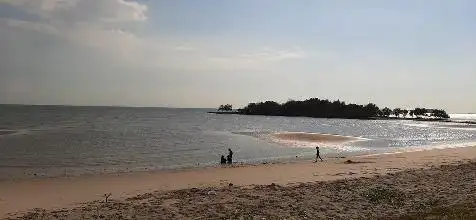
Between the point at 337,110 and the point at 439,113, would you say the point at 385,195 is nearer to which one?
the point at 337,110

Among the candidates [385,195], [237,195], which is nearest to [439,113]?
[385,195]

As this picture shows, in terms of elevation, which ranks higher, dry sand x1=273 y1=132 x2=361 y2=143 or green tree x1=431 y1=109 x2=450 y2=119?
green tree x1=431 y1=109 x2=450 y2=119

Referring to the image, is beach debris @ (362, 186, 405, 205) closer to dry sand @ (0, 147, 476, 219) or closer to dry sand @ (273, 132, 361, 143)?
dry sand @ (0, 147, 476, 219)

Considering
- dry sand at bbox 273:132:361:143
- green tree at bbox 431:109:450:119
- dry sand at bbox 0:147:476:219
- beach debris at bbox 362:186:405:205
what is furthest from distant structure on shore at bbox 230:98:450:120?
beach debris at bbox 362:186:405:205

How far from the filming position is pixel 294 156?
1574 inches

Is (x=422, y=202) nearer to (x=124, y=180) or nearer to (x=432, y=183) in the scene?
(x=432, y=183)

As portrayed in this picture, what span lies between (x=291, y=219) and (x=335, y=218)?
1249mm

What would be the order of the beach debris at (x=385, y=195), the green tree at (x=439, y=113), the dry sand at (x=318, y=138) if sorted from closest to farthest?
1. the beach debris at (x=385, y=195)
2. the dry sand at (x=318, y=138)
3. the green tree at (x=439, y=113)

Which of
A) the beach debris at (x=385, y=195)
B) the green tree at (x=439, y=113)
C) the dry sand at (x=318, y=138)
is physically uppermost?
the green tree at (x=439, y=113)

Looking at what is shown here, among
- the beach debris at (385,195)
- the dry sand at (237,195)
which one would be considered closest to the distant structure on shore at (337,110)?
the dry sand at (237,195)

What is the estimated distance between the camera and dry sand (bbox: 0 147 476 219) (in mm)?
14000

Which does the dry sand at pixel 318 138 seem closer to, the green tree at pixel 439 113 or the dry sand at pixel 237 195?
the dry sand at pixel 237 195

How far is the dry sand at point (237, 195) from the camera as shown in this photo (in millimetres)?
14000

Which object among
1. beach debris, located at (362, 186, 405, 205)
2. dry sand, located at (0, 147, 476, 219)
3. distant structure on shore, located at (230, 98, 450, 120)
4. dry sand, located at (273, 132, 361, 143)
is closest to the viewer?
dry sand, located at (0, 147, 476, 219)
